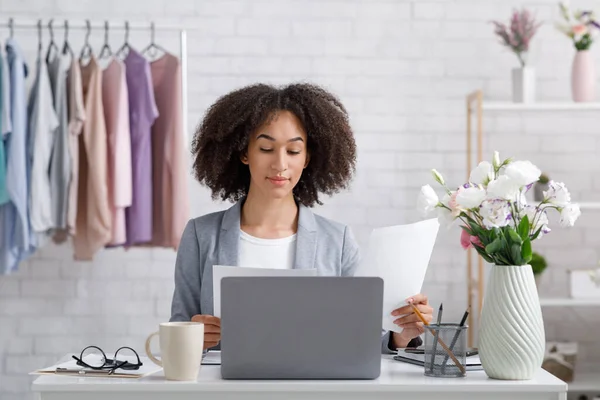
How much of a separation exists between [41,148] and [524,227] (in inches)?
92.0

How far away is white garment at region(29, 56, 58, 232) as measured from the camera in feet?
11.8

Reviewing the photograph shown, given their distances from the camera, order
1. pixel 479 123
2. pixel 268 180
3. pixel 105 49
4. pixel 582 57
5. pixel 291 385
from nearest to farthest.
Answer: pixel 291 385, pixel 268 180, pixel 479 123, pixel 582 57, pixel 105 49

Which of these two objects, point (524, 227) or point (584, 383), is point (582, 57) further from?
point (524, 227)

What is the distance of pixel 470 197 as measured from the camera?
5.76 feet

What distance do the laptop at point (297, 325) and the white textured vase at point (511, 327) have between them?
0.23 m

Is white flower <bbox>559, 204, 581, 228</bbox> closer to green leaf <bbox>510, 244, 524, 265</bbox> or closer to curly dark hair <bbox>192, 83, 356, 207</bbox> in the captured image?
green leaf <bbox>510, 244, 524, 265</bbox>

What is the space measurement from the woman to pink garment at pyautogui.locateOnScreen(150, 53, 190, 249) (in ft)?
4.08

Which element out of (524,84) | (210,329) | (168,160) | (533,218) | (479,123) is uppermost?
(524,84)

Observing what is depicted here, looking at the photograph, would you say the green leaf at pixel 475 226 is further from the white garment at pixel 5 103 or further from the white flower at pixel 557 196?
the white garment at pixel 5 103

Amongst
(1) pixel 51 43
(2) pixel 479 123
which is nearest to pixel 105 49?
(1) pixel 51 43

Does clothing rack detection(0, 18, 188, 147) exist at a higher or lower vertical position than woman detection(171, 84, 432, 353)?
higher

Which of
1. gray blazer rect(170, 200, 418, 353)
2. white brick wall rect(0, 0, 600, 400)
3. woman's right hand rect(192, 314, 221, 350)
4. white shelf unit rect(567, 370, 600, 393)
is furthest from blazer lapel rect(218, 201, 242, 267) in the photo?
white shelf unit rect(567, 370, 600, 393)

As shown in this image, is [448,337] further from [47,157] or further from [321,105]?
[47,157]

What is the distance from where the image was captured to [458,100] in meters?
4.18
